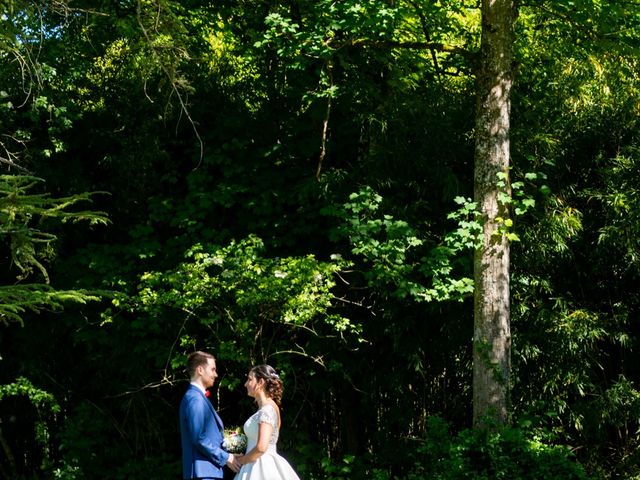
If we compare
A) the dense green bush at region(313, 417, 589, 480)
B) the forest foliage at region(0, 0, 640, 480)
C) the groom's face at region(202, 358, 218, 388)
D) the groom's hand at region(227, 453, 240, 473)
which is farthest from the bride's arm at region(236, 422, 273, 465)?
the dense green bush at region(313, 417, 589, 480)

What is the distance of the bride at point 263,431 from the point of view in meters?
4.55

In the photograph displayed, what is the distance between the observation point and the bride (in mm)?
4547

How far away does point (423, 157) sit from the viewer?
6.77m

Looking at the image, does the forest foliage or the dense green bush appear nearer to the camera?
the dense green bush

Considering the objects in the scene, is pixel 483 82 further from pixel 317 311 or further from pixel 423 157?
pixel 317 311

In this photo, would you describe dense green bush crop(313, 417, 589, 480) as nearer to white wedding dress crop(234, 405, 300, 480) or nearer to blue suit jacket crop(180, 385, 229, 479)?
white wedding dress crop(234, 405, 300, 480)

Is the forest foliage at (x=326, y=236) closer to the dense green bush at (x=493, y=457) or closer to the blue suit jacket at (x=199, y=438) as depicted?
the dense green bush at (x=493, y=457)

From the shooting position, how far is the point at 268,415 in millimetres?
4551

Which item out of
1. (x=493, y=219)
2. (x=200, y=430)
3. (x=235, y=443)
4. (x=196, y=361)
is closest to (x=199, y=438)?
(x=200, y=430)

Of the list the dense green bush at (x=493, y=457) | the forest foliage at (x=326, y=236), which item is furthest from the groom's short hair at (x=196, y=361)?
the dense green bush at (x=493, y=457)

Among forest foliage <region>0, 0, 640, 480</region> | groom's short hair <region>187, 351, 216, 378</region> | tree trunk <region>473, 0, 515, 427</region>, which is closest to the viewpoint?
groom's short hair <region>187, 351, 216, 378</region>

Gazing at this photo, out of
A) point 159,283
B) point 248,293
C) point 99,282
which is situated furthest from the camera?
point 99,282

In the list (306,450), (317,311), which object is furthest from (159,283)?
(306,450)

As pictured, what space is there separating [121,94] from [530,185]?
3.50m
